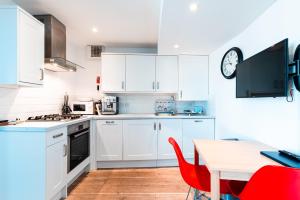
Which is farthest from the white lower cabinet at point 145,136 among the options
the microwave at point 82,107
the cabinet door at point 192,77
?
the cabinet door at point 192,77

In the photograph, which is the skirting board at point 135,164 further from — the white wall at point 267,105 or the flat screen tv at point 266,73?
the flat screen tv at point 266,73

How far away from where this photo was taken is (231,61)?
246cm

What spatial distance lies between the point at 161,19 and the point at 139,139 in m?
2.05

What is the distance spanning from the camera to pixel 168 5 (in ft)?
5.42

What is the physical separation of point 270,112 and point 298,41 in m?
0.66

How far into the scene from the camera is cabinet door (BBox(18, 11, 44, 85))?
6.11 feet

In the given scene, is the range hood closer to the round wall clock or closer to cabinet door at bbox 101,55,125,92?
cabinet door at bbox 101,55,125,92

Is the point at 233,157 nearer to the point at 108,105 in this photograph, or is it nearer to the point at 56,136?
the point at 56,136

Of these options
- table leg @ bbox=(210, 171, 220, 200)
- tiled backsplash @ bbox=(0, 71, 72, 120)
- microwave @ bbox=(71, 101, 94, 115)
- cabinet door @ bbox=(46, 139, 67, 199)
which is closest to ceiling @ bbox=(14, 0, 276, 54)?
tiled backsplash @ bbox=(0, 71, 72, 120)

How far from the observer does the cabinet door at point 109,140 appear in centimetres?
311

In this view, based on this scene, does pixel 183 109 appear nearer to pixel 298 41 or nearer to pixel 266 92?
pixel 266 92

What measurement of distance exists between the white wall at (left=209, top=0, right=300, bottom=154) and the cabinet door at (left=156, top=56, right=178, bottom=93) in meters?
0.96

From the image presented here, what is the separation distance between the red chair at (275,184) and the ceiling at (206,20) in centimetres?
142

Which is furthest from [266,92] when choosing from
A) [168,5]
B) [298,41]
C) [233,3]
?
[168,5]
